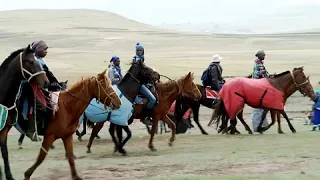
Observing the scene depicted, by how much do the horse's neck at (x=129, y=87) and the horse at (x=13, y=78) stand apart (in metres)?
4.24

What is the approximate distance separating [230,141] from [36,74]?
23.3 feet

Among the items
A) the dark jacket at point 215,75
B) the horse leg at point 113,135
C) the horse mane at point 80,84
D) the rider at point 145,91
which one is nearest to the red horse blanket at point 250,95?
the dark jacket at point 215,75

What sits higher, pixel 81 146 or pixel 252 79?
pixel 252 79

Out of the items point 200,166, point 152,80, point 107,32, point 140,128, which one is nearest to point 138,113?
point 152,80

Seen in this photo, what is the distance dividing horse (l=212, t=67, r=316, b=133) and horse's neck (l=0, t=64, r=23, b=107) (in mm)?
8384

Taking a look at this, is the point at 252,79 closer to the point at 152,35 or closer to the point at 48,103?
the point at 48,103

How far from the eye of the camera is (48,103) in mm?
10953

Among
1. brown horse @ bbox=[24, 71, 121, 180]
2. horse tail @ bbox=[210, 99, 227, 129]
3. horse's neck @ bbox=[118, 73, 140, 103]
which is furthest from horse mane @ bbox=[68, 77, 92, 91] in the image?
horse tail @ bbox=[210, 99, 227, 129]

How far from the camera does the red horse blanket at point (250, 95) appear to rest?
58.4ft

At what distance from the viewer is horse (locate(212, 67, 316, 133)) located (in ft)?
58.4

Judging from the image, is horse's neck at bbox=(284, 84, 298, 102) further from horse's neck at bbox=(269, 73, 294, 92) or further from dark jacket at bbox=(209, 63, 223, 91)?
dark jacket at bbox=(209, 63, 223, 91)

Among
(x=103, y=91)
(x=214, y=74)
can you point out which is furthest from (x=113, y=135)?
(x=214, y=74)

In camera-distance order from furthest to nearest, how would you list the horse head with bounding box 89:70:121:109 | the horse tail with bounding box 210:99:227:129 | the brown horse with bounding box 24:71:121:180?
the horse tail with bounding box 210:99:227:129, the horse head with bounding box 89:70:121:109, the brown horse with bounding box 24:71:121:180

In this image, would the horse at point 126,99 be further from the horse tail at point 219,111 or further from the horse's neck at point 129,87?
the horse tail at point 219,111
